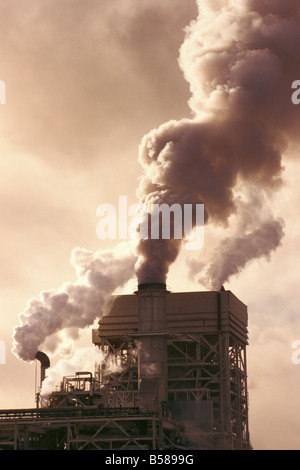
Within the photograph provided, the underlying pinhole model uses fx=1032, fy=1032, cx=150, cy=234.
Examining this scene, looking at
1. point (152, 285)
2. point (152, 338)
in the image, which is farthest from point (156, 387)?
point (152, 285)

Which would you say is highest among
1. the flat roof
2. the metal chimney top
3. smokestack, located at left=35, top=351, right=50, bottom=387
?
the flat roof

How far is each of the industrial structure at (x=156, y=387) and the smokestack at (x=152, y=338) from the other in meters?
0.12

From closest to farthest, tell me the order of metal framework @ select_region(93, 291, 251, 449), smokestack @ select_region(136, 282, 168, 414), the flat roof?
smokestack @ select_region(136, 282, 168, 414)
metal framework @ select_region(93, 291, 251, 449)
the flat roof

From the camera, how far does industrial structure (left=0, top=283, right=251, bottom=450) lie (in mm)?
114562

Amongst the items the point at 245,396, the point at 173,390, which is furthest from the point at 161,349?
the point at 245,396

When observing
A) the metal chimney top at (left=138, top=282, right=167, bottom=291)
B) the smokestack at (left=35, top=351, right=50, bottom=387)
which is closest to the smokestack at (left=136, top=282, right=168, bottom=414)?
the metal chimney top at (left=138, top=282, right=167, bottom=291)

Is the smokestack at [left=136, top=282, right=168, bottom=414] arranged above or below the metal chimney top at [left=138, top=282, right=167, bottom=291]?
below

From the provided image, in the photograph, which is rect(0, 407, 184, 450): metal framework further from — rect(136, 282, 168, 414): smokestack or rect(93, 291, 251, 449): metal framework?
rect(93, 291, 251, 449): metal framework

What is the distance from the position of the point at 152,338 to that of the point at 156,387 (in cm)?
606

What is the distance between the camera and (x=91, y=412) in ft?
378

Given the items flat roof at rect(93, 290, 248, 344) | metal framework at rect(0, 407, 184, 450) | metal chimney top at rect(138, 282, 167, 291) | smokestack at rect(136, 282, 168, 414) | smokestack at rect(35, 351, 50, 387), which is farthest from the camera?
flat roof at rect(93, 290, 248, 344)

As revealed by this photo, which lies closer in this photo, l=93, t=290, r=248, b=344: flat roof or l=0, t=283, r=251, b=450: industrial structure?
A: l=0, t=283, r=251, b=450: industrial structure

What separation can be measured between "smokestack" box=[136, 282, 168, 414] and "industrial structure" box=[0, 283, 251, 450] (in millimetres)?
124
